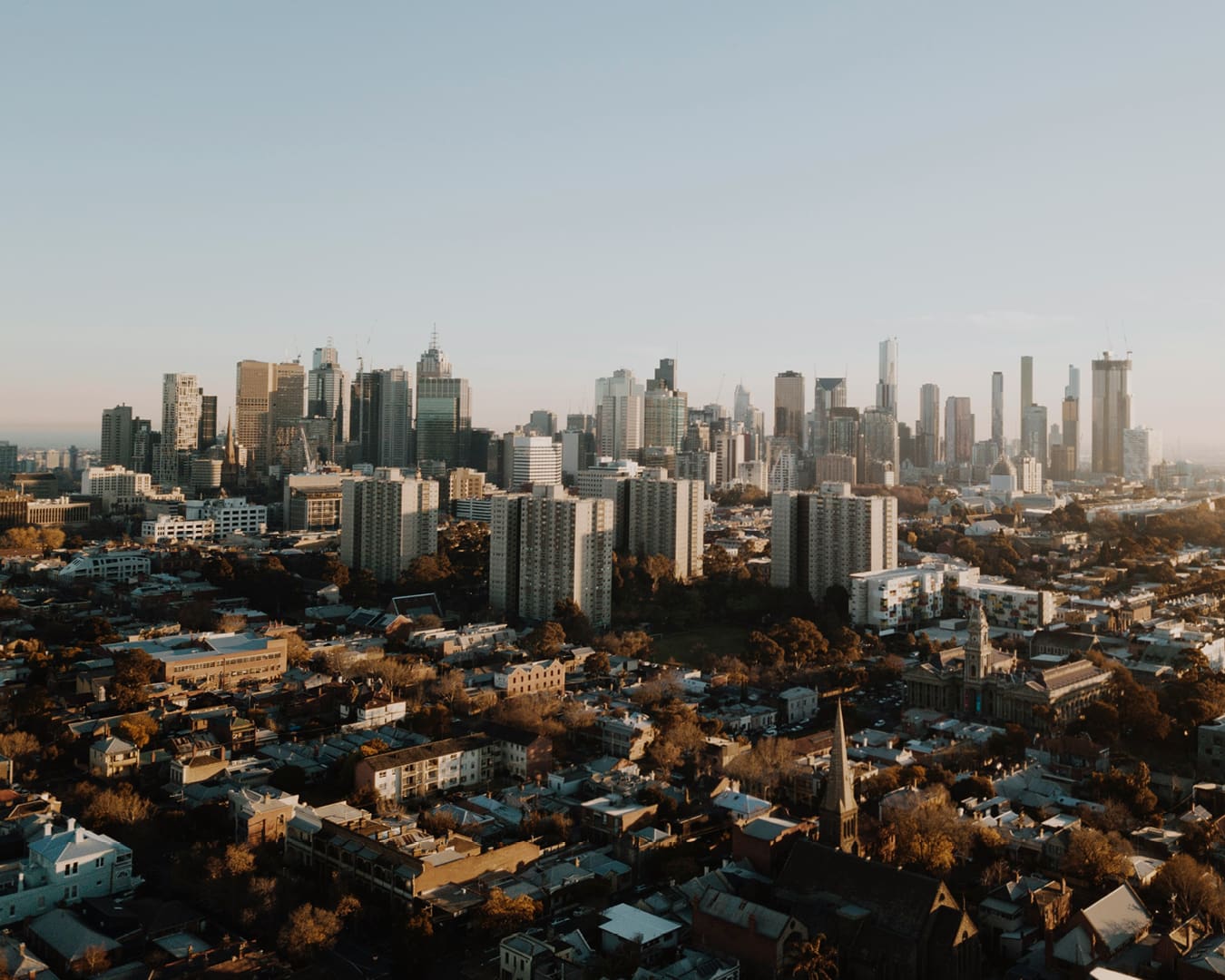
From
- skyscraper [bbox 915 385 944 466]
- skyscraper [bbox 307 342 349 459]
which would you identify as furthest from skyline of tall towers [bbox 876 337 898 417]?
skyscraper [bbox 307 342 349 459]

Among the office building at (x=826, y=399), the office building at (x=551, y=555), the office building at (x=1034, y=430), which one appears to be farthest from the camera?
the office building at (x=1034, y=430)

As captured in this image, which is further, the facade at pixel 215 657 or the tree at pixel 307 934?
the facade at pixel 215 657

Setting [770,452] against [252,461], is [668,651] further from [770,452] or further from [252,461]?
[770,452]

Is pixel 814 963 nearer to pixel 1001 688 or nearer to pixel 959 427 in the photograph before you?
pixel 1001 688

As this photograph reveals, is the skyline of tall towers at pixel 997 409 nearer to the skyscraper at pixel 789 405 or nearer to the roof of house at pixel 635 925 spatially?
the skyscraper at pixel 789 405

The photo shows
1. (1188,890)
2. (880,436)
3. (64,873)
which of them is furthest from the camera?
(880,436)

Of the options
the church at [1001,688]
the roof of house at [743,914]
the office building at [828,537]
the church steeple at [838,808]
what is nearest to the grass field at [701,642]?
the office building at [828,537]

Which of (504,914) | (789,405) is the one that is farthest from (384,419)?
(504,914)
